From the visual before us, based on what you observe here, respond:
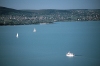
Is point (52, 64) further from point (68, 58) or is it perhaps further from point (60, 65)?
point (68, 58)

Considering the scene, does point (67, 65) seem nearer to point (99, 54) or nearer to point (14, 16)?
point (99, 54)

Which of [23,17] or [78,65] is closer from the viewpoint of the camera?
[78,65]

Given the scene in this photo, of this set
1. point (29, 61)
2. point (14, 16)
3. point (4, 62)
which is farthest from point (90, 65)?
point (14, 16)

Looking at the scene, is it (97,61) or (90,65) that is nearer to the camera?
(90,65)

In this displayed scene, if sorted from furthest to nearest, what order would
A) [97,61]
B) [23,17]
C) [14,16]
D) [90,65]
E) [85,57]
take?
[23,17]
[14,16]
[85,57]
[97,61]
[90,65]

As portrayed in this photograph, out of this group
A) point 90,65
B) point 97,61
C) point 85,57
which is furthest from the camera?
point 85,57

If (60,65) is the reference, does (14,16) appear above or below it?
above

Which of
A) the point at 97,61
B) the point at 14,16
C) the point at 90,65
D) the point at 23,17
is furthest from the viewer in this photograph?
the point at 23,17

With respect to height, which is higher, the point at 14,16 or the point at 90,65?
the point at 14,16

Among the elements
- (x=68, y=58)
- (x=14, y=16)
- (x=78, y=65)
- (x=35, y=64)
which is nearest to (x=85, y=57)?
(x=68, y=58)
